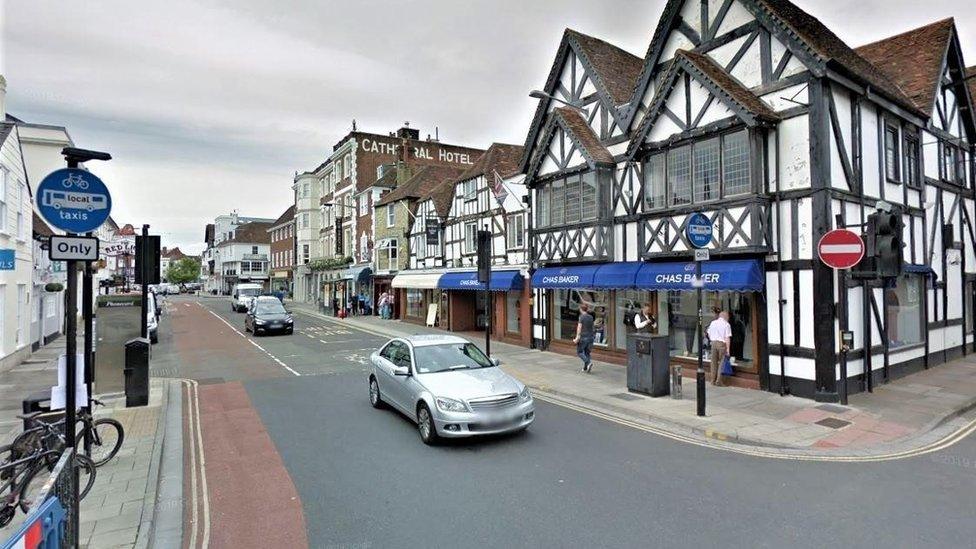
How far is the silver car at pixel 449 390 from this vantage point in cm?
754

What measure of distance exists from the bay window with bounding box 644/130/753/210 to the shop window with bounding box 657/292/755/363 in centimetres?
242

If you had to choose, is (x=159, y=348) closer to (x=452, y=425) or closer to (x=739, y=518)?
(x=452, y=425)

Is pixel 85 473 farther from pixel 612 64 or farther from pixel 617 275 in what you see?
pixel 612 64

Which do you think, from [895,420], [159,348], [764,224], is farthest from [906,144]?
[159,348]

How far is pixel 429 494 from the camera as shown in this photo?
235 inches

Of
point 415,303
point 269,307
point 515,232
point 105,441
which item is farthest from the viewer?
point 415,303

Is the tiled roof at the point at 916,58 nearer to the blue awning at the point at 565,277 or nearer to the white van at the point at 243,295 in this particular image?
the blue awning at the point at 565,277

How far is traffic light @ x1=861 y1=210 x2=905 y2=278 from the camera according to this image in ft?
30.2

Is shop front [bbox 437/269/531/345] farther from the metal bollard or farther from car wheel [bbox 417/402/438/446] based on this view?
car wheel [bbox 417/402/438/446]

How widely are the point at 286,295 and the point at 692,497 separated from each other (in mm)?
62983

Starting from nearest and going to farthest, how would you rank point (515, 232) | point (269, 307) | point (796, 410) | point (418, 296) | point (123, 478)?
point (123, 478) < point (796, 410) < point (515, 232) < point (269, 307) < point (418, 296)

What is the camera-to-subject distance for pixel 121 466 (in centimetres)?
691

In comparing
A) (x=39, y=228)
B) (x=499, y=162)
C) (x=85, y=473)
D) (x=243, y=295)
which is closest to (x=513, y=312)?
(x=499, y=162)

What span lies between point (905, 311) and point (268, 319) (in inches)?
915
